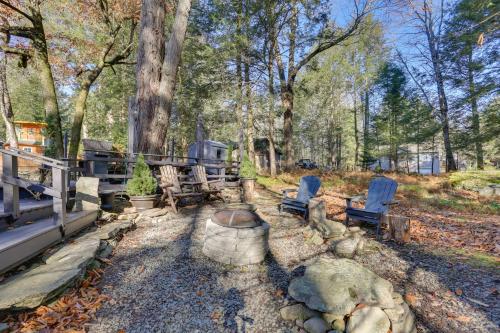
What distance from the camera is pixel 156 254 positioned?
133 inches

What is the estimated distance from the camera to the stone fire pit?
10.5ft

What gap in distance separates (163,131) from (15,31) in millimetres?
5566

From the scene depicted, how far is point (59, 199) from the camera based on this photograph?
3076 mm

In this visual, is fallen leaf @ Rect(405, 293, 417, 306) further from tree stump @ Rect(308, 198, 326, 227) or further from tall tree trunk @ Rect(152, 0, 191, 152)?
tall tree trunk @ Rect(152, 0, 191, 152)

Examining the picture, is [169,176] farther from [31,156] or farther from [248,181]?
[31,156]

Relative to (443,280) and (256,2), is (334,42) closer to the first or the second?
(256,2)

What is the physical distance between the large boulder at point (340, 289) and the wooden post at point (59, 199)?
9.68 ft

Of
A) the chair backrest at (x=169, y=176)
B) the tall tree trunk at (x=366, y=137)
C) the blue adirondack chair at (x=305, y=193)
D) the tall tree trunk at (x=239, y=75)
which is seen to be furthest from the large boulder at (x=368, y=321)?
the tall tree trunk at (x=366, y=137)

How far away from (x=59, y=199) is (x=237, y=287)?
2.47m

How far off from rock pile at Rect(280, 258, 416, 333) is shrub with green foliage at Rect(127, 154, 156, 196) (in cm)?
387

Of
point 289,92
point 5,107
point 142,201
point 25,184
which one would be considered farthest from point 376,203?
point 5,107

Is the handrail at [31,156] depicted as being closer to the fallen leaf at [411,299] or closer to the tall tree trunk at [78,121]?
the fallen leaf at [411,299]

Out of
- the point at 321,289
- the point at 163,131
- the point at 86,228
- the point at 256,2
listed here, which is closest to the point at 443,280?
the point at 321,289

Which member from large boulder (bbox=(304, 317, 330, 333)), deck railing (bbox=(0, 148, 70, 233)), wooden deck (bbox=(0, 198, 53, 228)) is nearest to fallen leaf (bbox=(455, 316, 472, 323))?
large boulder (bbox=(304, 317, 330, 333))
